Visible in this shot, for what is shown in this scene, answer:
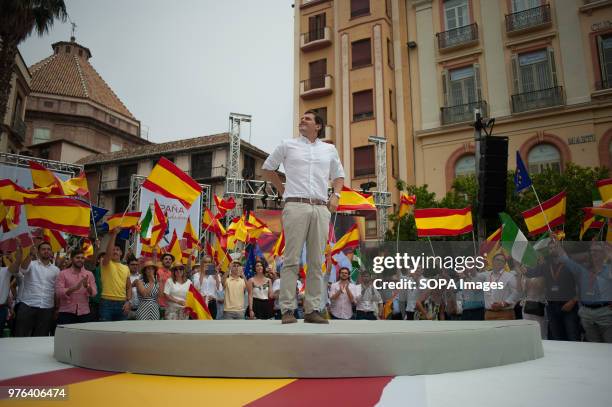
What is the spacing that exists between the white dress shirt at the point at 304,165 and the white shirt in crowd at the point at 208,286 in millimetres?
6980

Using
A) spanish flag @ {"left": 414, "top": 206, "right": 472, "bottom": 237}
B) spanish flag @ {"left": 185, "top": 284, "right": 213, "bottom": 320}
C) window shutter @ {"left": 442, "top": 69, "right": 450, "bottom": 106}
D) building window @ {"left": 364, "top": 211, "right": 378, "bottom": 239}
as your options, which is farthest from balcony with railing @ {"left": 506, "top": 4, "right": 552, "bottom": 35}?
spanish flag @ {"left": 185, "top": 284, "right": 213, "bottom": 320}

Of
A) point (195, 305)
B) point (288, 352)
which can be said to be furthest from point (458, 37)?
point (288, 352)

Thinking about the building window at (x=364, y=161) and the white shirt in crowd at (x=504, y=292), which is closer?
the white shirt in crowd at (x=504, y=292)

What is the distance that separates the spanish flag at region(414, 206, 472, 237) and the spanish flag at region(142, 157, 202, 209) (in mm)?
5366

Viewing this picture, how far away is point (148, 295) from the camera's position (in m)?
7.82

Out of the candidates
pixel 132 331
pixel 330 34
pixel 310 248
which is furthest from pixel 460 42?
pixel 132 331

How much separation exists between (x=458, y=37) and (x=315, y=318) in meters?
21.6

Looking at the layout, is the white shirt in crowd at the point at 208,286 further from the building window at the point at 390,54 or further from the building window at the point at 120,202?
the building window at the point at 120,202

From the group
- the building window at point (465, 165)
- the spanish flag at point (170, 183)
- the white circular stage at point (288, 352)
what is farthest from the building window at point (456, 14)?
the white circular stage at point (288, 352)

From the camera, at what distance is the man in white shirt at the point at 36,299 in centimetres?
707

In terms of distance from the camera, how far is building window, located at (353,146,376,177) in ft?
77.9

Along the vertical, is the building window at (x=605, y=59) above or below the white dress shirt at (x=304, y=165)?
above

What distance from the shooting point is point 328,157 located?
4582mm

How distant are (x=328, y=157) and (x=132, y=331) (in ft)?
7.72
